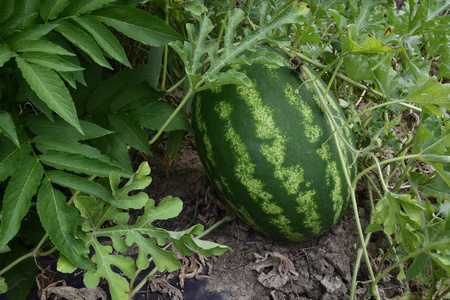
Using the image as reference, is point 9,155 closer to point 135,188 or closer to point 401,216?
point 135,188

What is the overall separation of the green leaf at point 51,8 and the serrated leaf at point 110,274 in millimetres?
642

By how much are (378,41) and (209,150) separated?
681 mm

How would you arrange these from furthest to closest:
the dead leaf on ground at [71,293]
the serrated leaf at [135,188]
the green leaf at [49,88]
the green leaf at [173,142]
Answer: the green leaf at [173,142] < the dead leaf on ground at [71,293] < the serrated leaf at [135,188] < the green leaf at [49,88]

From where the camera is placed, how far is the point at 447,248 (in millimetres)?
1071

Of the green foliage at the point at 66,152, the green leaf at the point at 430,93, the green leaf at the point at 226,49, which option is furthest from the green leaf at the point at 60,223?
the green leaf at the point at 430,93

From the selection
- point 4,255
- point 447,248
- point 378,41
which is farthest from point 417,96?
point 4,255

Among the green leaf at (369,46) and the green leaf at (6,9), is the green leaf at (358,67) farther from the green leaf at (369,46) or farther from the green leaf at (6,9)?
the green leaf at (6,9)

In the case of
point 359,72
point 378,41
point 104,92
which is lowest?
point 359,72

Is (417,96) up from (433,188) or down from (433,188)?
up

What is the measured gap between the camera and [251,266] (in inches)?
61.6

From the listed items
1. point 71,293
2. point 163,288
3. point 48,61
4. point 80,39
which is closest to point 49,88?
point 48,61

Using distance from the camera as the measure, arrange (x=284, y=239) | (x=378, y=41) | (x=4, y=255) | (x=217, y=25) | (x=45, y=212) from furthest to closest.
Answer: (x=217, y=25) → (x=284, y=239) → (x=4, y=255) → (x=378, y=41) → (x=45, y=212)

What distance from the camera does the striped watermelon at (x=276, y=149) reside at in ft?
4.58

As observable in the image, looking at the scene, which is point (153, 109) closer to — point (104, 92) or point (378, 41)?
point (104, 92)
